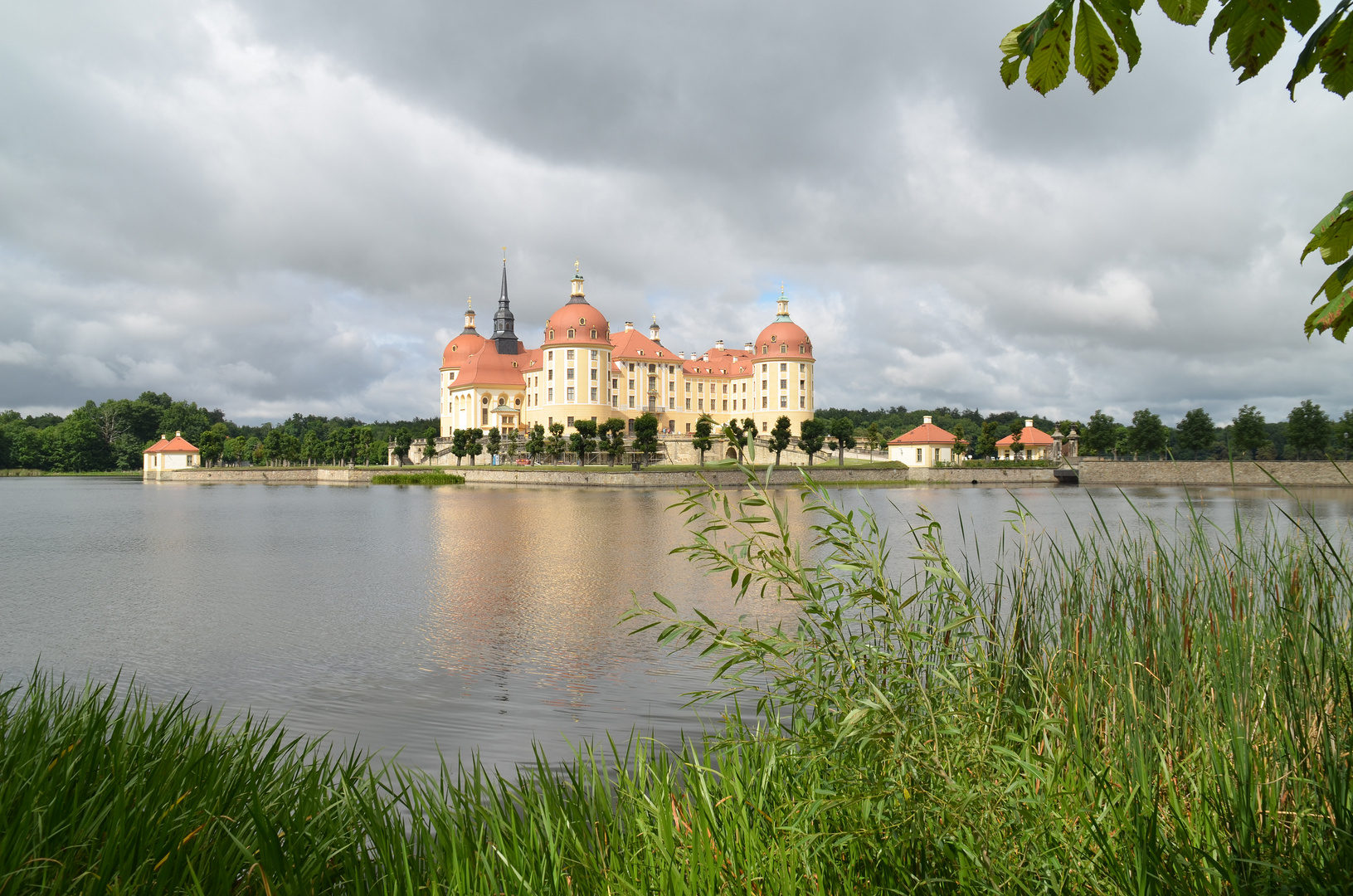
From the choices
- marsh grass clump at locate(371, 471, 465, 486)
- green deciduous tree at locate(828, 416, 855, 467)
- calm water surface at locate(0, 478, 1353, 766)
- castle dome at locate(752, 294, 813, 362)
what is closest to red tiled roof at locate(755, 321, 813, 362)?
castle dome at locate(752, 294, 813, 362)

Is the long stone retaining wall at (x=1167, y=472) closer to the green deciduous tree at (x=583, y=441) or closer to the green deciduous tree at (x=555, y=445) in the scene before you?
the green deciduous tree at (x=583, y=441)

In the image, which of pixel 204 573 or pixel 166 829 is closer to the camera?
pixel 166 829

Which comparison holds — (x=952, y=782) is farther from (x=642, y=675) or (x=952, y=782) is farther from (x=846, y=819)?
(x=642, y=675)

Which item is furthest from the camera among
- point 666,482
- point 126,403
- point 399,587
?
point 126,403

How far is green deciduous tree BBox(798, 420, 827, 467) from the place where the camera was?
59969mm

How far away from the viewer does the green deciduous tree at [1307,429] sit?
53938mm

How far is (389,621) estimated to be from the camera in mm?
10297

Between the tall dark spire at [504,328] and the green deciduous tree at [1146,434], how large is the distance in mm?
53082

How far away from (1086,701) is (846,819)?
1549mm

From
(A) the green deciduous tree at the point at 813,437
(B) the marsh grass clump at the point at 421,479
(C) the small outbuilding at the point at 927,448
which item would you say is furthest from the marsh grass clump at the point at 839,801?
(C) the small outbuilding at the point at 927,448

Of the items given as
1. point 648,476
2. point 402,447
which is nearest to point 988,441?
point 648,476

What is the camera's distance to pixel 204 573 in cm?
1466

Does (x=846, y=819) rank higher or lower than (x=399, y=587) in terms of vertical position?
higher

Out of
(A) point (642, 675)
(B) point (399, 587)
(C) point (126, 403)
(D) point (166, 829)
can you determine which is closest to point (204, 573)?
(B) point (399, 587)
